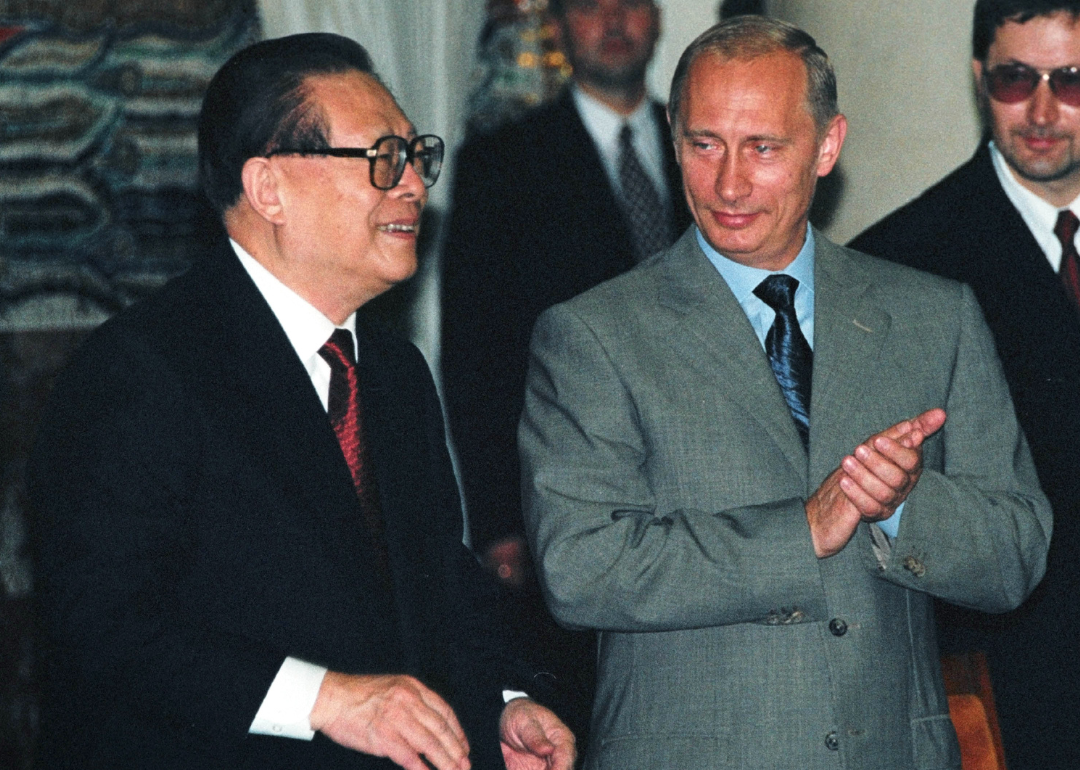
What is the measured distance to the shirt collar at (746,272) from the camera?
7.14 feet

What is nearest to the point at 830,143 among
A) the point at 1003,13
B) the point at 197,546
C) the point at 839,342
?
the point at 839,342

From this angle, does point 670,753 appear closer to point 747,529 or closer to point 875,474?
point 747,529

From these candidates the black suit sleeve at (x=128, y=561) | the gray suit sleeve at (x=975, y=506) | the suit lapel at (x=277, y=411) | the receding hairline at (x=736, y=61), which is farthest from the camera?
the receding hairline at (x=736, y=61)

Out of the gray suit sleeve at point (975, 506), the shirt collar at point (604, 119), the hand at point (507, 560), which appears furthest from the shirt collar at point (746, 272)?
the shirt collar at point (604, 119)

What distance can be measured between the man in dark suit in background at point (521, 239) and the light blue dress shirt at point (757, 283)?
1.30 metres

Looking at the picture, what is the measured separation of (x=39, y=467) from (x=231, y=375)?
276mm

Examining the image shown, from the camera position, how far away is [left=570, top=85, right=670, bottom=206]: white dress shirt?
3.84m

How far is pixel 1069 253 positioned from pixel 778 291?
1129 mm

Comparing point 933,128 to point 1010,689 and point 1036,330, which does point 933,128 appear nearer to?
point 1036,330

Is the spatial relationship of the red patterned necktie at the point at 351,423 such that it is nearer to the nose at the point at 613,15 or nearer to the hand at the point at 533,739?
the hand at the point at 533,739

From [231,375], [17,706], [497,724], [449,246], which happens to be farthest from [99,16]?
[497,724]

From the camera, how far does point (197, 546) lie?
176 centimetres

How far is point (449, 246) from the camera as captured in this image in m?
3.65

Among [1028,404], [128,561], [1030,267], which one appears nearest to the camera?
[128,561]
